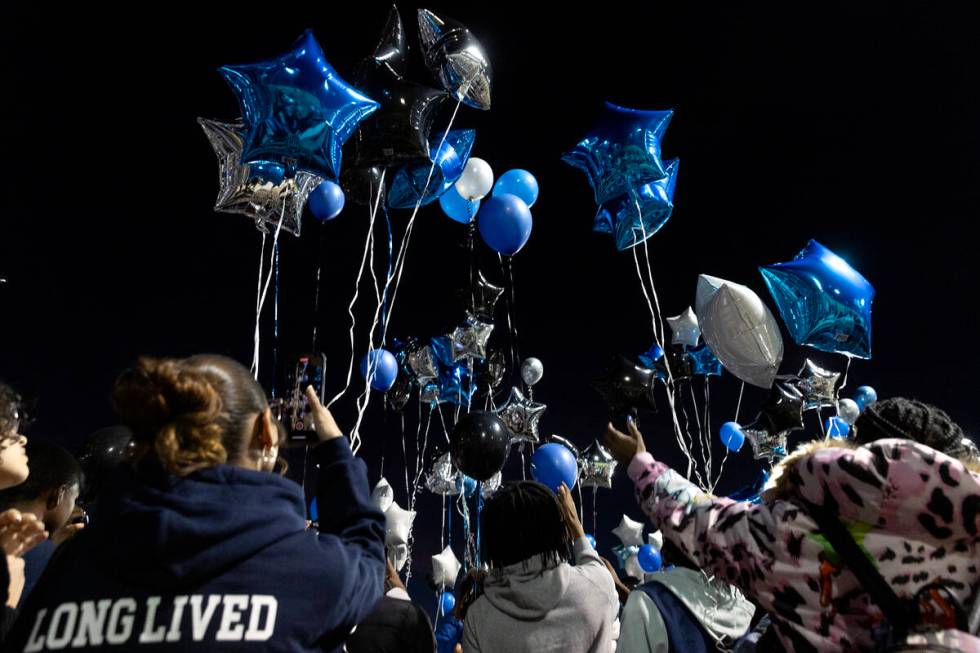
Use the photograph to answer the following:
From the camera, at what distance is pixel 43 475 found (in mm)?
1916

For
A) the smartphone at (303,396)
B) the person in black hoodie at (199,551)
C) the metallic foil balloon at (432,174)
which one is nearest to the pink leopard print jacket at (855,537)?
the person in black hoodie at (199,551)

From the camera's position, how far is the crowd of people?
3.13 ft

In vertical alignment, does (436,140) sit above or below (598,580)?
above

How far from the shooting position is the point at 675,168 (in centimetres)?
509

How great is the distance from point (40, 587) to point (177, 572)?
264mm

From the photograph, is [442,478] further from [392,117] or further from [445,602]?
[392,117]

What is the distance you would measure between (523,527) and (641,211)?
351 cm

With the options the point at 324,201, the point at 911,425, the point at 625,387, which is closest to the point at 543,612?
the point at 911,425

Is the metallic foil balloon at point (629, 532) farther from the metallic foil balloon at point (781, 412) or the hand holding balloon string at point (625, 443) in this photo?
the hand holding balloon string at point (625, 443)

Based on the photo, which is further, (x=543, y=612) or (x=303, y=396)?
(x=543, y=612)

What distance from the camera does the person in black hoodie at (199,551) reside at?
943 millimetres

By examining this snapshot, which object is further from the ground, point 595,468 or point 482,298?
Answer: point 482,298

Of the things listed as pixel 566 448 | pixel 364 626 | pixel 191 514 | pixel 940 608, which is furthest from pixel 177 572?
pixel 566 448

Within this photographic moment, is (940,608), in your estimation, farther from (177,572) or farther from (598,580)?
(177,572)
